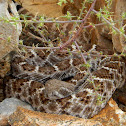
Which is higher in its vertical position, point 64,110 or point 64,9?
point 64,9

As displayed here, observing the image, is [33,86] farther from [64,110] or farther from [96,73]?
[96,73]

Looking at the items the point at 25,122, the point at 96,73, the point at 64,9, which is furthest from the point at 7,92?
the point at 64,9

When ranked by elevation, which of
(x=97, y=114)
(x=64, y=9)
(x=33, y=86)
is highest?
(x=64, y=9)

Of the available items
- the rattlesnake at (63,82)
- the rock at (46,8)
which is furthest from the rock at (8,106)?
the rock at (46,8)

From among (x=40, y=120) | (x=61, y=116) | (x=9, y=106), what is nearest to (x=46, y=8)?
(x=9, y=106)

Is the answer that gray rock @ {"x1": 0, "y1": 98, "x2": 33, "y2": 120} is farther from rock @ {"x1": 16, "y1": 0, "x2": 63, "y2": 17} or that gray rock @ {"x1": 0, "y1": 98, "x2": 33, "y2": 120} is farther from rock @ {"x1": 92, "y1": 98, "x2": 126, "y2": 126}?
rock @ {"x1": 16, "y1": 0, "x2": 63, "y2": 17}

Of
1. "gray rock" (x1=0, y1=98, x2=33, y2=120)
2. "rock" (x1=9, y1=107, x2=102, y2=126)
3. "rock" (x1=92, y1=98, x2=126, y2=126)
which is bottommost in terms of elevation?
"rock" (x1=92, y1=98, x2=126, y2=126)

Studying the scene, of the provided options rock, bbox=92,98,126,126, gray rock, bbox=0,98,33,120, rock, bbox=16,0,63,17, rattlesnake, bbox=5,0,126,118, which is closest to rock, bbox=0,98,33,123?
gray rock, bbox=0,98,33,120
